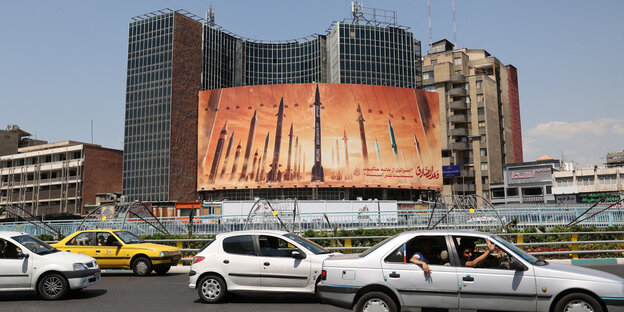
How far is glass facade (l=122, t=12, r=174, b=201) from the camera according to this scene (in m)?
73.8

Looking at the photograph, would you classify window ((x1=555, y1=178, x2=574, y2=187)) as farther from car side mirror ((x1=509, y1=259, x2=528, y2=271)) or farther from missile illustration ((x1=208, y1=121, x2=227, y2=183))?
car side mirror ((x1=509, y1=259, x2=528, y2=271))

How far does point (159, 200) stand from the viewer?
72.1 meters

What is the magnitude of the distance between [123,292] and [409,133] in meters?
62.9

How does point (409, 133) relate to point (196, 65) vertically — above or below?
below

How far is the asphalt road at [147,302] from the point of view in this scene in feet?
33.7

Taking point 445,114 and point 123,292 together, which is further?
point 445,114

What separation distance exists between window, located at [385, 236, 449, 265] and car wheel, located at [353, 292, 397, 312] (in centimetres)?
58

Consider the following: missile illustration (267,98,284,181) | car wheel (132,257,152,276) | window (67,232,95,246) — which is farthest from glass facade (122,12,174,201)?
car wheel (132,257,152,276)

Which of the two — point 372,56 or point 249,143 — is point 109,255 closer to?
point 249,143

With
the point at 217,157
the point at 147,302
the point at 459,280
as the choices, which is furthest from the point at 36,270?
the point at 217,157

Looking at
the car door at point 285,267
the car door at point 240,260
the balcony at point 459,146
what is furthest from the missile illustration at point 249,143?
the car door at point 285,267

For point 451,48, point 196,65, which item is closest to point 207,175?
point 196,65

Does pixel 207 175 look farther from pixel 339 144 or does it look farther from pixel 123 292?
pixel 123 292

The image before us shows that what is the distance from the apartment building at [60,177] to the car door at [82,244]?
209 feet
